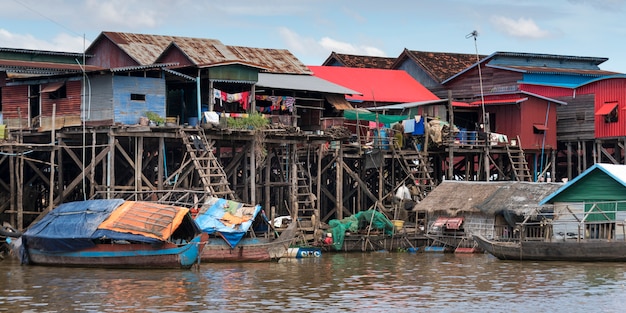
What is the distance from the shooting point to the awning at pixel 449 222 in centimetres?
4159

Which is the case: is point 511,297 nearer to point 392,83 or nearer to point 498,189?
point 498,189

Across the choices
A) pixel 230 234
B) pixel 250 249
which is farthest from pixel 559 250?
pixel 230 234

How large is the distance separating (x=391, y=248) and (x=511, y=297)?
1404cm

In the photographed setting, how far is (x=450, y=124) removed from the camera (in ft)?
157

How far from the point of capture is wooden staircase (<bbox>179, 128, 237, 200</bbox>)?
121 feet

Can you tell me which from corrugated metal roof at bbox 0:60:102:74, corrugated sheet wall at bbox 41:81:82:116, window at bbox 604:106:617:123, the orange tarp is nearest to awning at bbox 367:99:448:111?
window at bbox 604:106:617:123

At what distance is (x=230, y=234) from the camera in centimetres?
3475

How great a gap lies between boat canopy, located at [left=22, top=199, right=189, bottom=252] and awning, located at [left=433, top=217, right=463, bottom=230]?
12214 millimetres

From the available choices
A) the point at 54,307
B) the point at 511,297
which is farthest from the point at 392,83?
the point at 54,307

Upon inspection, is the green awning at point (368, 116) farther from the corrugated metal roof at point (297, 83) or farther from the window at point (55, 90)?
the window at point (55, 90)

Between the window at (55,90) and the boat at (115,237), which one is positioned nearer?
the boat at (115,237)

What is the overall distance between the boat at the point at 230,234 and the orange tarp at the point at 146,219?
67.4 inches

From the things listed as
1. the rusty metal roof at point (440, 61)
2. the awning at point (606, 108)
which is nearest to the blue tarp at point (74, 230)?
the awning at point (606, 108)

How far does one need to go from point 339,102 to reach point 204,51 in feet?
18.6
